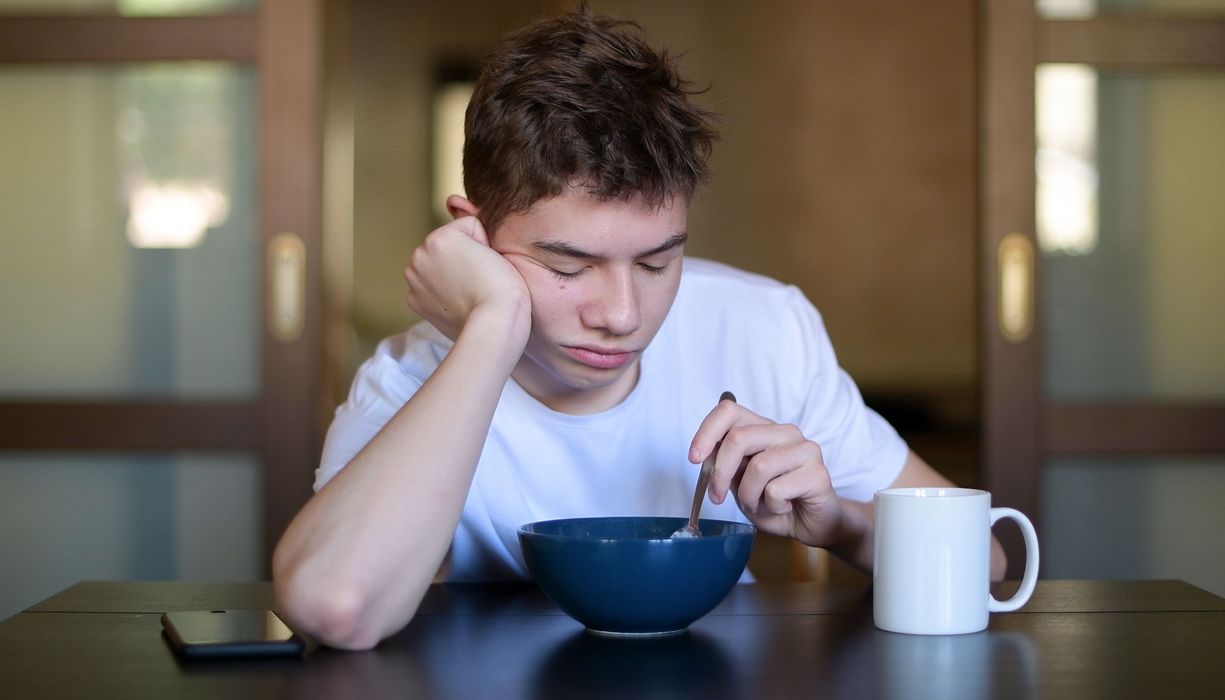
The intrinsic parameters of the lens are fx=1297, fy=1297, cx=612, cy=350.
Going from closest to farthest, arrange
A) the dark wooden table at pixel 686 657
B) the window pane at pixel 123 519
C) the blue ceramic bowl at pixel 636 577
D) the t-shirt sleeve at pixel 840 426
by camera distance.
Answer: the dark wooden table at pixel 686 657 < the blue ceramic bowl at pixel 636 577 < the t-shirt sleeve at pixel 840 426 < the window pane at pixel 123 519

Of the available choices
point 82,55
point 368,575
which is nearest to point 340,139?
point 82,55

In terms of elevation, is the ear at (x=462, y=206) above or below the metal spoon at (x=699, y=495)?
above

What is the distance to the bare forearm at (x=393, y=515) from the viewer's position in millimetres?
980

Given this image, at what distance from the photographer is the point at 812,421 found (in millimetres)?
1512

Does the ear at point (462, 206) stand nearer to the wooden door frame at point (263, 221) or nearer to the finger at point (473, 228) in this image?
the finger at point (473, 228)

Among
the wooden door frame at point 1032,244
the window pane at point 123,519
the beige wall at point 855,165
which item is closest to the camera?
the wooden door frame at point 1032,244

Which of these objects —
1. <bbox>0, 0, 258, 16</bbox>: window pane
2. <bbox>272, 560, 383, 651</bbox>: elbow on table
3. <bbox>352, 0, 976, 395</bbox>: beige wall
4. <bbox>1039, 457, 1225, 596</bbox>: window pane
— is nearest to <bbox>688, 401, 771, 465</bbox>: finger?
<bbox>272, 560, 383, 651</bbox>: elbow on table

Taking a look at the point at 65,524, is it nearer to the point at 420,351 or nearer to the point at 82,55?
the point at 82,55

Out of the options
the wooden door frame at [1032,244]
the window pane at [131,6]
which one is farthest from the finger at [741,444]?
the window pane at [131,6]

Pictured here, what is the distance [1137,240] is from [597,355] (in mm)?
1729

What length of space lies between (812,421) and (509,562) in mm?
386

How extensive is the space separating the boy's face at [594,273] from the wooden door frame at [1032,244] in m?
1.39

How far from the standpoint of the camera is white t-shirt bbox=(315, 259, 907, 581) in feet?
4.67

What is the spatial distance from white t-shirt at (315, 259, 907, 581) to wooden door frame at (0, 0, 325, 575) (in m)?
1.10
